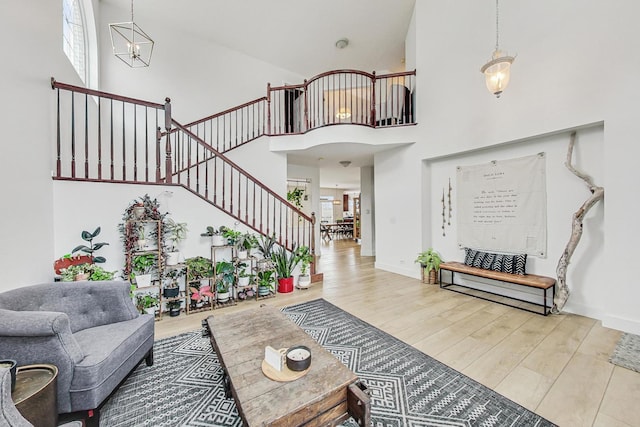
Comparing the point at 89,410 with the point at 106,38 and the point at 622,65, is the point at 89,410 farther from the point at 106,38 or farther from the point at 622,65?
the point at 106,38

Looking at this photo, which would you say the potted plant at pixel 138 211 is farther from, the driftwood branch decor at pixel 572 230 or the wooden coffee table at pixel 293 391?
the driftwood branch decor at pixel 572 230

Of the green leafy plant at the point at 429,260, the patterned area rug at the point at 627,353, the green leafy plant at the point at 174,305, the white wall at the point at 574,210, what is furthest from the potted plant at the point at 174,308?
the white wall at the point at 574,210

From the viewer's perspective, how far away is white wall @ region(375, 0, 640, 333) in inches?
107

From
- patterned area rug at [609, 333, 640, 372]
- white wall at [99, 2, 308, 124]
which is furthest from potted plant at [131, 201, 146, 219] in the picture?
patterned area rug at [609, 333, 640, 372]

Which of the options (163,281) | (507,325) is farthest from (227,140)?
(507,325)

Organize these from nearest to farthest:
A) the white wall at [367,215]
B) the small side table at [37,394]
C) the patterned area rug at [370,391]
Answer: the small side table at [37,394] → the patterned area rug at [370,391] → the white wall at [367,215]

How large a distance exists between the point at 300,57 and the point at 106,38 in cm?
407

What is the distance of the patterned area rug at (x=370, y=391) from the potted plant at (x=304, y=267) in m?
1.80

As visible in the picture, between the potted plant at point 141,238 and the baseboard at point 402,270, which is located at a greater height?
the potted plant at point 141,238

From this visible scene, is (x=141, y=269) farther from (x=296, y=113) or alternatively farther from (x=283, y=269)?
(x=296, y=113)

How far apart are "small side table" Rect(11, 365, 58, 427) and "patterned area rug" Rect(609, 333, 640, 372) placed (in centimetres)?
395

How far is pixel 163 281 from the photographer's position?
11.1 ft

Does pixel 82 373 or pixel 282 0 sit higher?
pixel 282 0

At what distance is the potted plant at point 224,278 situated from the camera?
3594mm
